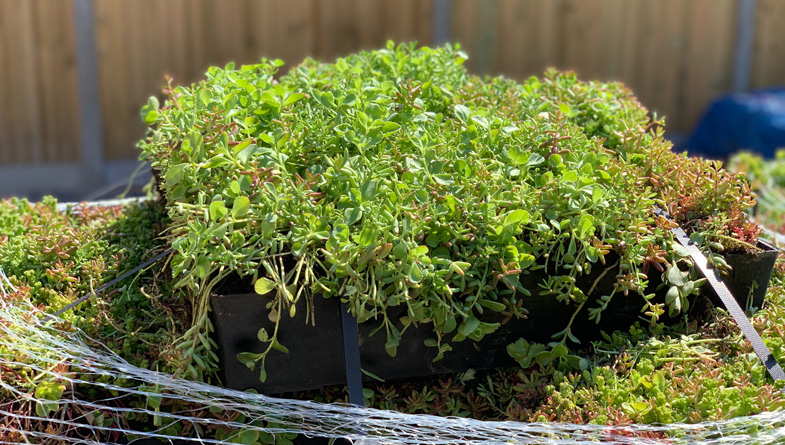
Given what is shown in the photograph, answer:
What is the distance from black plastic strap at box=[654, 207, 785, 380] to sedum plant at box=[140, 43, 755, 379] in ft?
0.10

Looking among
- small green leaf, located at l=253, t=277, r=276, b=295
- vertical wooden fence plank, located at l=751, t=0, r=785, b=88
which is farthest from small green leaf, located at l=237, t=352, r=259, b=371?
vertical wooden fence plank, located at l=751, t=0, r=785, b=88

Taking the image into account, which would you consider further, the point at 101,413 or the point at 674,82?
the point at 674,82

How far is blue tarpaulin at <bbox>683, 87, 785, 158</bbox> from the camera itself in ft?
18.4

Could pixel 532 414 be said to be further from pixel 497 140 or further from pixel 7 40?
pixel 7 40

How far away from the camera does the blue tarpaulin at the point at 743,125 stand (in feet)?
18.4

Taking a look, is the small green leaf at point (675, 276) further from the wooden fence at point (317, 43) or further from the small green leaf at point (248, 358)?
the wooden fence at point (317, 43)

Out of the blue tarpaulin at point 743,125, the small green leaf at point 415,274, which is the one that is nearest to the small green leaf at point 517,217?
the small green leaf at point 415,274

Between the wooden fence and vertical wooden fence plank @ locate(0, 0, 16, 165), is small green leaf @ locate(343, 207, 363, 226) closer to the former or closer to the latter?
the wooden fence

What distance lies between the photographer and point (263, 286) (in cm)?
138

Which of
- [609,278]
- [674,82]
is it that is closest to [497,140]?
[609,278]

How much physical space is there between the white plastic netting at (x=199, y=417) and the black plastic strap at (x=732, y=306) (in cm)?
16

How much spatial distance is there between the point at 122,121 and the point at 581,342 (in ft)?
15.1

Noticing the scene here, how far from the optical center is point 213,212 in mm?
1437

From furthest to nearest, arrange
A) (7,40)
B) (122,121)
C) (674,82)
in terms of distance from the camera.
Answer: (674,82), (122,121), (7,40)
